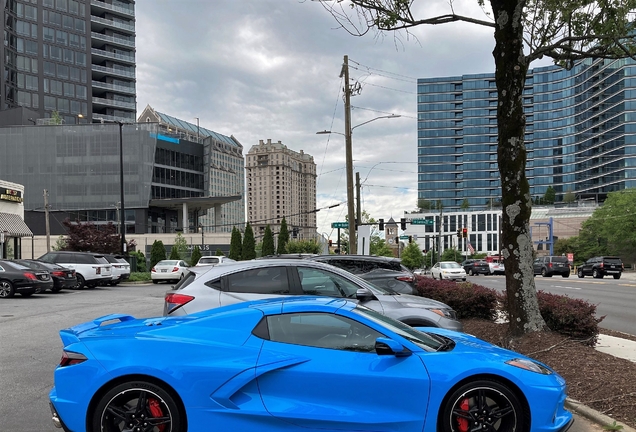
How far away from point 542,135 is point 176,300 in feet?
519

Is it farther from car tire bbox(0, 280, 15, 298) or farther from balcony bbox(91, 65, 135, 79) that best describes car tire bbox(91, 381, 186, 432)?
balcony bbox(91, 65, 135, 79)

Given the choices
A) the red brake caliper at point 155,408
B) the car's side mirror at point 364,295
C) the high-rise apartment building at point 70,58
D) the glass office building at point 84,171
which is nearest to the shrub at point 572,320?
the car's side mirror at point 364,295

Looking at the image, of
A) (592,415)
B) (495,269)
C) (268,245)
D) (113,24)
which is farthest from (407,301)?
(113,24)

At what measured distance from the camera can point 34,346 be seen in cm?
954

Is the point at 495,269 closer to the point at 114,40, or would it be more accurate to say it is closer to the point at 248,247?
the point at 248,247

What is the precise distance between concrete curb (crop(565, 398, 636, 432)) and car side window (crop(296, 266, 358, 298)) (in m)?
3.09

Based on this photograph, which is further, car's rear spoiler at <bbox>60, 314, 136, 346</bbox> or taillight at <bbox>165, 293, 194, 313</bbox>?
taillight at <bbox>165, 293, 194, 313</bbox>

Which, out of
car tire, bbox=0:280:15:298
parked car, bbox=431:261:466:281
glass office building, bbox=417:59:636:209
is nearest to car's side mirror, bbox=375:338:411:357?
car tire, bbox=0:280:15:298

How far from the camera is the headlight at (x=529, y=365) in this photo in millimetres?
4559

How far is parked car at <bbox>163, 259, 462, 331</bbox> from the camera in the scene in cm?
717

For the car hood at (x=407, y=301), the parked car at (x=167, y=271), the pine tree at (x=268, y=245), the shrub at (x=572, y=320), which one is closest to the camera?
the car hood at (x=407, y=301)

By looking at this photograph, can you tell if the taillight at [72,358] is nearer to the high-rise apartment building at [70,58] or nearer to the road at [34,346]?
the road at [34,346]

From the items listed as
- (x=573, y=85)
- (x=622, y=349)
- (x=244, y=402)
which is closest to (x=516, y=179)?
(x=622, y=349)

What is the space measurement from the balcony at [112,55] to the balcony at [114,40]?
1.74m
